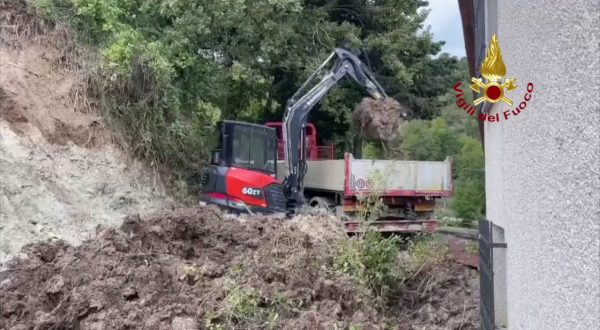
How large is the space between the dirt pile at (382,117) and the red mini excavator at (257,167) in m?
1.49

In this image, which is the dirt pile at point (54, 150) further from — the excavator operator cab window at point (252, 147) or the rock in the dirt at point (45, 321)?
the rock in the dirt at point (45, 321)

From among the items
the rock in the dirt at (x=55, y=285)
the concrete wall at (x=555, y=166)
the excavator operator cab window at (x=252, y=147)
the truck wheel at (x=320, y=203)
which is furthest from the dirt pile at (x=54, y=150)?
the concrete wall at (x=555, y=166)

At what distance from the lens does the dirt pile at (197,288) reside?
6.08 metres

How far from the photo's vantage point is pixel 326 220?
1019cm

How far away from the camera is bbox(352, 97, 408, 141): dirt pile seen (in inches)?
575

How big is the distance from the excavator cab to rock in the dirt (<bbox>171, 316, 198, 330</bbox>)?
20.7ft

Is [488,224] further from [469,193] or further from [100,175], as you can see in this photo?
[469,193]

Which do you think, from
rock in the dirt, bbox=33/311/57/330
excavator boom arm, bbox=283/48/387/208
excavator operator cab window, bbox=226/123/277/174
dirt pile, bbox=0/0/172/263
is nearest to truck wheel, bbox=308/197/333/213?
excavator boom arm, bbox=283/48/387/208

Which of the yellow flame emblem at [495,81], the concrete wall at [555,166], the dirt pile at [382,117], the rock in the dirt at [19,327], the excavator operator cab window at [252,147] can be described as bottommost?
the rock in the dirt at [19,327]

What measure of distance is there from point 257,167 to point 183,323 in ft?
23.2

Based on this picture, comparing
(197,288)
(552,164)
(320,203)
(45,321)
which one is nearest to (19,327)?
(45,321)

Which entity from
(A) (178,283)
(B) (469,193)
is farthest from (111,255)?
(B) (469,193)

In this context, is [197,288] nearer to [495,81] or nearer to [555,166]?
[495,81]

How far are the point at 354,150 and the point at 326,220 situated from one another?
8.01 metres
